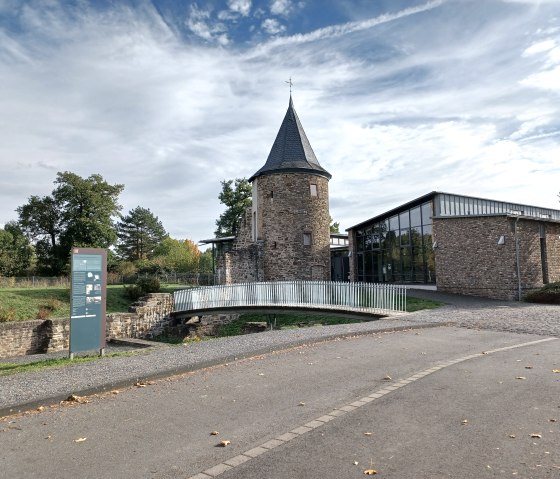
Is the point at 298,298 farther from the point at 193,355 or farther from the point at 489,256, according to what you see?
the point at 193,355

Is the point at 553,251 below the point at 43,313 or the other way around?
the other way around

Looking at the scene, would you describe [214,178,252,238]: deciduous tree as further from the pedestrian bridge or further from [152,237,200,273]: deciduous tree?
the pedestrian bridge

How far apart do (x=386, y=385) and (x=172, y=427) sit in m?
2.98

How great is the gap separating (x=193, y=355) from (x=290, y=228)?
74.1 ft

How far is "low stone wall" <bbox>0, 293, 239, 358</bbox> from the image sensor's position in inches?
721

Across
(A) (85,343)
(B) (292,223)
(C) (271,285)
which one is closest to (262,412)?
(A) (85,343)

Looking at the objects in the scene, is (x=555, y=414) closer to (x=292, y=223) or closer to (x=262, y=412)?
(x=262, y=412)

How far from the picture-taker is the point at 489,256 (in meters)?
21.3

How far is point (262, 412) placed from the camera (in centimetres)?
538

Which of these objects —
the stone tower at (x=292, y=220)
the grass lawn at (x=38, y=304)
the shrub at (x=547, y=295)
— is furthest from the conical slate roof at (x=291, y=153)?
the shrub at (x=547, y=295)

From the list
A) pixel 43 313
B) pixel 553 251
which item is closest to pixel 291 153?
pixel 553 251

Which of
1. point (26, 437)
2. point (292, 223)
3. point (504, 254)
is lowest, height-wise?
point (26, 437)

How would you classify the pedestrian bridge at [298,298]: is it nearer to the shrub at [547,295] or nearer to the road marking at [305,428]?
the shrub at [547,295]

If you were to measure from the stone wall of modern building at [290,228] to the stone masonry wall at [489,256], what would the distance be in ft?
32.2
